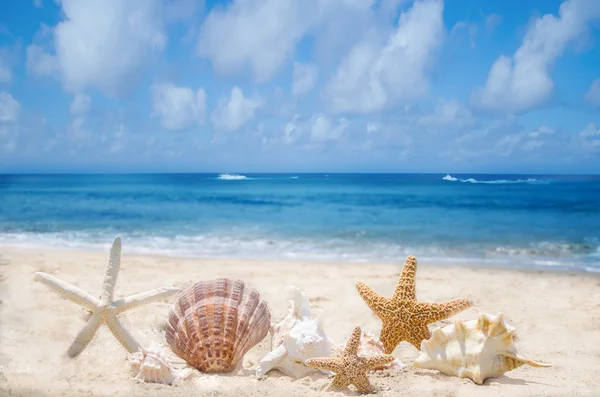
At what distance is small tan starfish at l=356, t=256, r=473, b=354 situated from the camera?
414cm

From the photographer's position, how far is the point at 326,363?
12.2 feet

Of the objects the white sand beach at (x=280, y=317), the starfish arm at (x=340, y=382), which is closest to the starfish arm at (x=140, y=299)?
the white sand beach at (x=280, y=317)

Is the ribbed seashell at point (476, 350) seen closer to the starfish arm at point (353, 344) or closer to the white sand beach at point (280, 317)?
the white sand beach at point (280, 317)

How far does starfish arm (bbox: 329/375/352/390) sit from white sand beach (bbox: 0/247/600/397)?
0.07 metres

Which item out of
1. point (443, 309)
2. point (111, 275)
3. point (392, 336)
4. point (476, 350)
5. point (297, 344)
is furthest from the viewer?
point (111, 275)

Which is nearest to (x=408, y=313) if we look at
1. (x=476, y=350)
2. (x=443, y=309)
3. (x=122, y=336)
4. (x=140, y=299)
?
(x=443, y=309)

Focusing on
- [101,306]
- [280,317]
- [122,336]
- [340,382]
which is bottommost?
[280,317]

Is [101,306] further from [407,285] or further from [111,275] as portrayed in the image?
[407,285]

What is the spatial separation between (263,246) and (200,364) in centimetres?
917

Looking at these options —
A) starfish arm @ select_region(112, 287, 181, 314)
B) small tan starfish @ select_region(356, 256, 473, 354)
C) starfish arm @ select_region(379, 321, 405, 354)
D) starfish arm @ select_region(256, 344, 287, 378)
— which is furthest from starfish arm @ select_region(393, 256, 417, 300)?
starfish arm @ select_region(112, 287, 181, 314)

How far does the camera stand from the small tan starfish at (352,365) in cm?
368

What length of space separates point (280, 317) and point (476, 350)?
9.22 feet

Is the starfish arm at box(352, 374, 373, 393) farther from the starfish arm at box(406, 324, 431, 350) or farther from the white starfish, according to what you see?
the white starfish

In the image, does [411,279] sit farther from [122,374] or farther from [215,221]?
[215,221]
